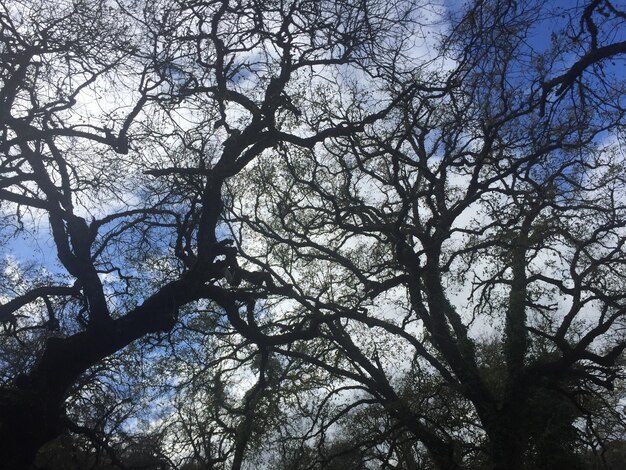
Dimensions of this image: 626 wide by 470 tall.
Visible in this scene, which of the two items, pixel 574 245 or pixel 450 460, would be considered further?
pixel 574 245

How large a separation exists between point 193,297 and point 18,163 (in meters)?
3.58

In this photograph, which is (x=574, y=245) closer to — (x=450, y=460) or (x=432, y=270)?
(x=432, y=270)

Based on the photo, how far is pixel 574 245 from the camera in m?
12.6

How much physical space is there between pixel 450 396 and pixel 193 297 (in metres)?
6.83

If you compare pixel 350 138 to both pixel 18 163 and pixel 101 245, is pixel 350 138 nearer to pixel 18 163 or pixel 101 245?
pixel 101 245

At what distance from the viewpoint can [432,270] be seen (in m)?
13.0

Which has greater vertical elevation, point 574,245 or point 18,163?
point 18,163

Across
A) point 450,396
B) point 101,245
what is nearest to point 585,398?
point 450,396

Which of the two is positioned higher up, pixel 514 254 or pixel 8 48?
pixel 8 48

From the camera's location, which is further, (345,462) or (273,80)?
(345,462)

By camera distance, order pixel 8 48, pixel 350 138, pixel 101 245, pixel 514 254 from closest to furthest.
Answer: pixel 8 48 → pixel 101 245 → pixel 350 138 → pixel 514 254

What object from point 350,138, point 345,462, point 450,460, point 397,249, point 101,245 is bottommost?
point 450,460

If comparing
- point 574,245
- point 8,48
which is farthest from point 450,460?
point 8,48

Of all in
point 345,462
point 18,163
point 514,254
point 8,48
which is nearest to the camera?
point 8,48
